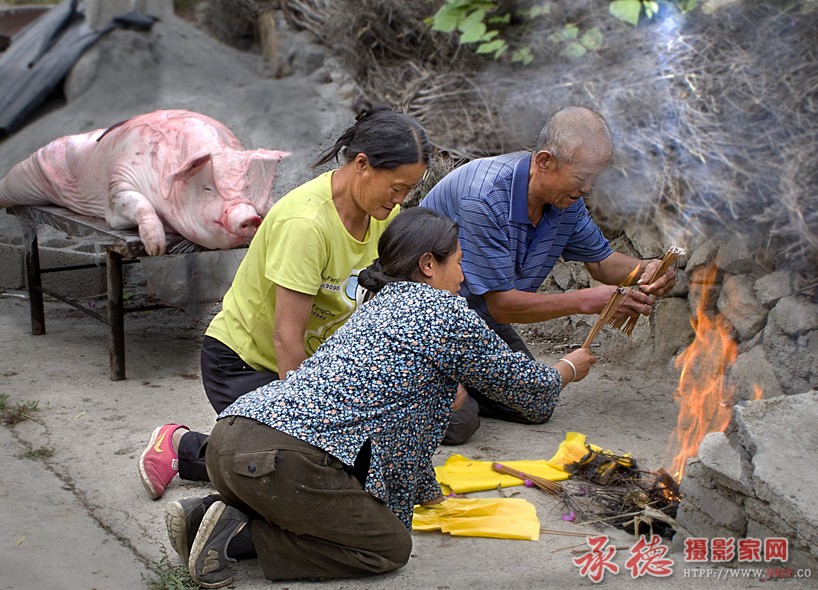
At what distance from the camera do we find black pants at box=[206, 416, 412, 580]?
9.50 feet

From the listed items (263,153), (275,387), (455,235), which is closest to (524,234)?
(455,235)

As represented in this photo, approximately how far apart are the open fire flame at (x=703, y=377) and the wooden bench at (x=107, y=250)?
2952 mm

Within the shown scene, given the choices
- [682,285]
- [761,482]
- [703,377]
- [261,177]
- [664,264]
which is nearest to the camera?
[761,482]

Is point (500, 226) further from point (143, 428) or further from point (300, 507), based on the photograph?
point (143, 428)

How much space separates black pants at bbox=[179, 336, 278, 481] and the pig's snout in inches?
65.3

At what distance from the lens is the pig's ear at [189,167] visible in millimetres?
5500

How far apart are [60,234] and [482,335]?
5337mm

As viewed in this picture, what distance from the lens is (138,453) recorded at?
430cm

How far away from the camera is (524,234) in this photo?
4.27 m

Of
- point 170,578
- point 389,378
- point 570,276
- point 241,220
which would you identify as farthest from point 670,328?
point 170,578

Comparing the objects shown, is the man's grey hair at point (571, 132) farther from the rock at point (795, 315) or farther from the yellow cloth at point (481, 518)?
the yellow cloth at point (481, 518)

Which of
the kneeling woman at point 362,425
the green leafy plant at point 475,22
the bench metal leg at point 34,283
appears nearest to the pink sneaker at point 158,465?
the kneeling woman at point 362,425

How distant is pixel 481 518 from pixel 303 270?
1.22 m

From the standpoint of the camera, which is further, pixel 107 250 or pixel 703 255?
pixel 107 250
